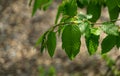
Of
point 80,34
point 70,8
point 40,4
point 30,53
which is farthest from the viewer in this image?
point 30,53

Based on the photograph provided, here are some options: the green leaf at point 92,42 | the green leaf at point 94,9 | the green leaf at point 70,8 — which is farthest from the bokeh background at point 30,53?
the green leaf at point 92,42

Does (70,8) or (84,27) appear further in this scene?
(70,8)

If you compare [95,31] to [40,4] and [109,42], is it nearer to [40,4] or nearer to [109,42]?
[109,42]

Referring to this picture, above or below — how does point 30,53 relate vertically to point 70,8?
below

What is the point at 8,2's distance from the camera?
20.2ft

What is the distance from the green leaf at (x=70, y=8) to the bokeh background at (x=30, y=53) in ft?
10.00

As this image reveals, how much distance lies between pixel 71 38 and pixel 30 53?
404 centimetres

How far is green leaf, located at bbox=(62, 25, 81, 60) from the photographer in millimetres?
1421

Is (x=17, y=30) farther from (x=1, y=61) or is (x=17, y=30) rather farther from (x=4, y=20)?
(x=1, y=61)

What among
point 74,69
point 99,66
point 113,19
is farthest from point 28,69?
point 113,19

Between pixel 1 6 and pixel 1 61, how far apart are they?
4.15 feet

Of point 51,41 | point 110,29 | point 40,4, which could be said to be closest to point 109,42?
point 110,29

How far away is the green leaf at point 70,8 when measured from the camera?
161cm

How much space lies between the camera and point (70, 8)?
1628 mm
